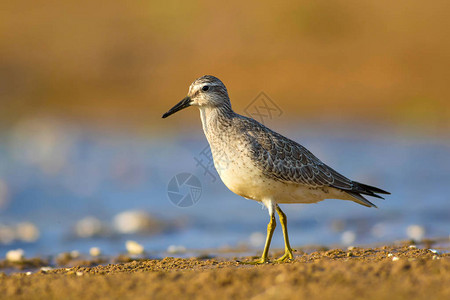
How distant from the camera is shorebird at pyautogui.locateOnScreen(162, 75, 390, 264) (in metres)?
7.72

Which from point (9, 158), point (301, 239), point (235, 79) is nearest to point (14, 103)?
point (9, 158)

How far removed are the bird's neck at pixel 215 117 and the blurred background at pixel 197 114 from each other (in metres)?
2.45

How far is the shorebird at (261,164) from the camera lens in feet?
25.3

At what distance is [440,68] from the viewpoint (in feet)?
86.1

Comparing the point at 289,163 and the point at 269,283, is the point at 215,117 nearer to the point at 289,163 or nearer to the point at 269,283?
the point at 289,163

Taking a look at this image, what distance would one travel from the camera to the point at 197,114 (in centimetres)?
2272

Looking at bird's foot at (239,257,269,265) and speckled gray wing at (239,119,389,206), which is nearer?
bird's foot at (239,257,269,265)

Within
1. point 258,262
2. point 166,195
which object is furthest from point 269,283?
point 166,195

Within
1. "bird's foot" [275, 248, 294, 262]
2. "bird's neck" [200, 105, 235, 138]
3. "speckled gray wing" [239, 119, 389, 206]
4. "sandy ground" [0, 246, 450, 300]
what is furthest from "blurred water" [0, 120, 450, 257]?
"sandy ground" [0, 246, 450, 300]

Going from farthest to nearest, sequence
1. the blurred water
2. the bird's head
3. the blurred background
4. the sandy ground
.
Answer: the blurred background, the blurred water, the bird's head, the sandy ground

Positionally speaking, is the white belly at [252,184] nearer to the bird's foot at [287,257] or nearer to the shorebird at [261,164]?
the shorebird at [261,164]

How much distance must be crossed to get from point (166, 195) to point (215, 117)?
22.6ft

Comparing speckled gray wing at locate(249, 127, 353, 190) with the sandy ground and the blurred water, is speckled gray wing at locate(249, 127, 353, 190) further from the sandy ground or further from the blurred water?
the blurred water

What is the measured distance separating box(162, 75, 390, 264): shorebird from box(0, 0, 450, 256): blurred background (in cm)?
236
